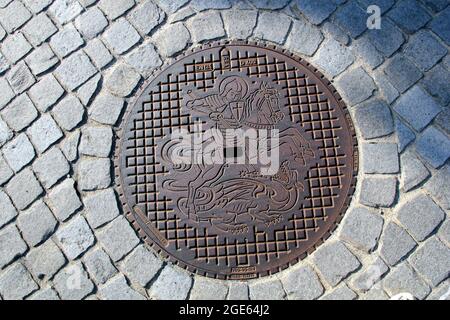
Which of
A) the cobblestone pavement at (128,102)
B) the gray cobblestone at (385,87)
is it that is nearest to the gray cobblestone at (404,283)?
the cobblestone pavement at (128,102)

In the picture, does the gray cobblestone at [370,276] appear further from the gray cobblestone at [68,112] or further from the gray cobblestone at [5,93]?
the gray cobblestone at [5,93]

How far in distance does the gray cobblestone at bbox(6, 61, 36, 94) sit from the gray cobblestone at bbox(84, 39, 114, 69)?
472 mm

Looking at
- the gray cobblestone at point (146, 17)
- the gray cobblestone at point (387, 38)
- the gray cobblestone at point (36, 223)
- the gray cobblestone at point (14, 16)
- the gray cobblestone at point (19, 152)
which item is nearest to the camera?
the gray cobblestone at point (36, 223)

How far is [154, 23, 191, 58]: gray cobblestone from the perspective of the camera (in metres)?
3.63

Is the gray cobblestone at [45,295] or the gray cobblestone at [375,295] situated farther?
the gray cobblestone at [45,295]

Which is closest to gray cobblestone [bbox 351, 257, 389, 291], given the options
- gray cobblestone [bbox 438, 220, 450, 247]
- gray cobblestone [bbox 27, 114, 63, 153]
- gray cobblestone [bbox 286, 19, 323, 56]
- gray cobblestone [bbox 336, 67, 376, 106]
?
gray cobblestone [bbox 438, 220, 450, 247]

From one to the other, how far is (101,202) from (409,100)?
2.22 metres

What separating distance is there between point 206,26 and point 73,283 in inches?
81.6

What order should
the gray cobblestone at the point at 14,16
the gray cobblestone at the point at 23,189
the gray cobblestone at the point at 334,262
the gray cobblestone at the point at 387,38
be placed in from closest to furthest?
the gray cobblestone at the point at 334,262
the gray cobblestone at the point at 23,189
the gray cobblestone at the point at 387,38
the gray cobblestone at the point at 14,16

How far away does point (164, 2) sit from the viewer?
12.4 ft

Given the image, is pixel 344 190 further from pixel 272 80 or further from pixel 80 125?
pixel 80 125

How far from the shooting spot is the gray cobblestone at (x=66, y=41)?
146 inches

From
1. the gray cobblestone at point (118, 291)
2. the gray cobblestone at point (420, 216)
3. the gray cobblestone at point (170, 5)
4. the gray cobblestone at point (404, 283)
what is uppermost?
the gray cobblestone at point (170, 5)

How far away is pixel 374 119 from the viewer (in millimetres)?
3318
